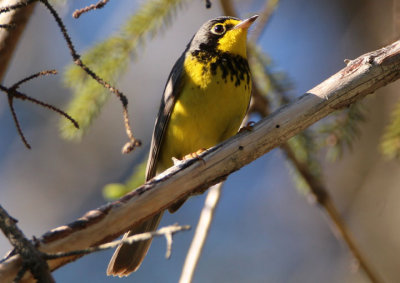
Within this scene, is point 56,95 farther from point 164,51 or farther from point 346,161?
point 346,161

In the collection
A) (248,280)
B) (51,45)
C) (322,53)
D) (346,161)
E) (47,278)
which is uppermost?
(47,278)

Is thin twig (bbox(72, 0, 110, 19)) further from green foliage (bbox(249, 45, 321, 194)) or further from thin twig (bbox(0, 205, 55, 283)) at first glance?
green foliage (bbox(249, 45, 321, 194))

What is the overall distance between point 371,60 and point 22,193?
5302mm

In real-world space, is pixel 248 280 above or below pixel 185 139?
below

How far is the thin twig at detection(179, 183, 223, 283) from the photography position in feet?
11.0

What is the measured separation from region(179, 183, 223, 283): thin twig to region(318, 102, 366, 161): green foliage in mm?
833

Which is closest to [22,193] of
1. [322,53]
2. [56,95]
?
[56,95]

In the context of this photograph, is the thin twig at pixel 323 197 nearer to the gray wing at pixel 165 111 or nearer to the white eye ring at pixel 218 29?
the white eye ring at pixel 218 29

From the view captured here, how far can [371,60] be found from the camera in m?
3.01

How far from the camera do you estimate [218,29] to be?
4.36 metres

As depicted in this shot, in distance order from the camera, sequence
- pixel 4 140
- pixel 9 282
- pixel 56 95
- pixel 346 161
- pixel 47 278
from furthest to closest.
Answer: pixel 4 140 → pixel 56 95 → pixel 346 161 → pixel 9 282 → pixel 47 278

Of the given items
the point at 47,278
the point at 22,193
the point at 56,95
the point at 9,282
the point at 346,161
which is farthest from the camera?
the point at 56,95

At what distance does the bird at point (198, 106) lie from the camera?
3.81 metres

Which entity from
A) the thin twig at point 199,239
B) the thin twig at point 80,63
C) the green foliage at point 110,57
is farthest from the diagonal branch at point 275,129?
the green foliage at point 110,57
